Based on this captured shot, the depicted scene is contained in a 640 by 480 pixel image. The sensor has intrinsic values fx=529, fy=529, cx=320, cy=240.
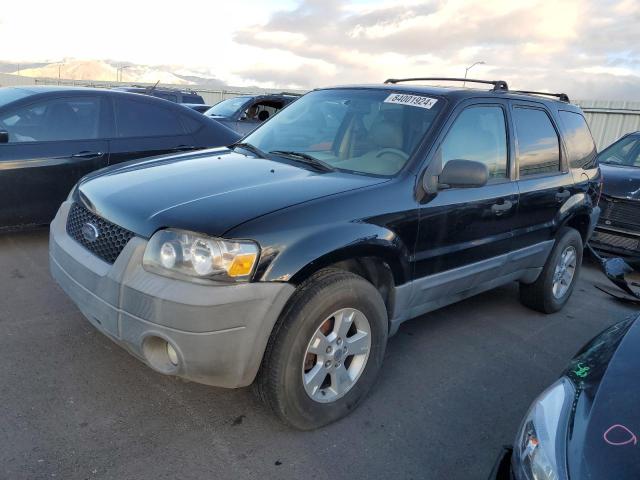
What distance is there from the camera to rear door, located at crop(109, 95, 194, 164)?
5.53m

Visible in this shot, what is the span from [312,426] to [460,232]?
155 cm

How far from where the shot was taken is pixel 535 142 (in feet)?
13.6

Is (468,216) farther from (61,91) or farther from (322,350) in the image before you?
(61,91)

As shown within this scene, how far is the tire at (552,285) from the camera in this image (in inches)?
180

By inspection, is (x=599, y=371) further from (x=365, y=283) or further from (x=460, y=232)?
(x=460, y=232)

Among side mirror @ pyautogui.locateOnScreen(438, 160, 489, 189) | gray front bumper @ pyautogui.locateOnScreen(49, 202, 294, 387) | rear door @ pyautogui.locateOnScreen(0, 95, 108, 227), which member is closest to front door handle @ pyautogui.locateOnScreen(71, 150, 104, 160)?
rear door @ pyautogui.locateOnScreen(0, 95, 108, 227)

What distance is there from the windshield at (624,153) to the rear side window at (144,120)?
5.73 meters

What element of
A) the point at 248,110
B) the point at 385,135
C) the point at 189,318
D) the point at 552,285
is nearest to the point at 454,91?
the point at 385,135

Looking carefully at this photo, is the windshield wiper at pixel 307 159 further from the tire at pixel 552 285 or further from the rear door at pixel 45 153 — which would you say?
the rear door at pixel 45 153

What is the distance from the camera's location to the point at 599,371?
1941mm

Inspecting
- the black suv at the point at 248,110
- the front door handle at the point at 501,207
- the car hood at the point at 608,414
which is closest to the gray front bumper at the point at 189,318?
the car hood at the point at 608,414

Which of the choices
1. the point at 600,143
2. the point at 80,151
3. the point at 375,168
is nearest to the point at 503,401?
the point at 375,168

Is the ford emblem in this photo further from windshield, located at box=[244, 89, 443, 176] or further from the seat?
the seat

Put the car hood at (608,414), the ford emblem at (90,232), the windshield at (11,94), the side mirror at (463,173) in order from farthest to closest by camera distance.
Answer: the windshield at (11,94), the side mirror at (463,173), the ford emblem at (90,232), the car hood at (608,414)
